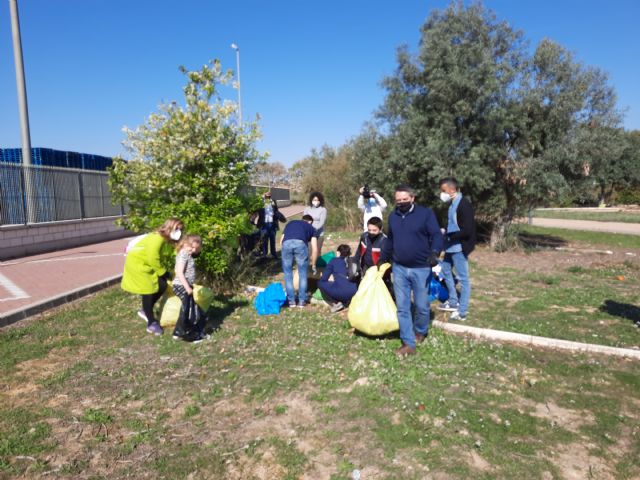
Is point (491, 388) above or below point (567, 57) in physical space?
below

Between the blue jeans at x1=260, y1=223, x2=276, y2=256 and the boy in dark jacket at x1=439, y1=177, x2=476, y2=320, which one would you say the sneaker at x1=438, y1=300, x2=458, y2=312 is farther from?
the blue jeans at x1=260, y1=223, x2=276, y2=256

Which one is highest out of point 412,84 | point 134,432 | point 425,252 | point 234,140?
point 412,84

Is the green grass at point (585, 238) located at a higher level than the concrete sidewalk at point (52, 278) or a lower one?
lower

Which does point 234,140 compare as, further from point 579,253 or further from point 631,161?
point 631,161

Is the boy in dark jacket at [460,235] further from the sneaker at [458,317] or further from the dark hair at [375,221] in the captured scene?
the dark hair at [375,221]

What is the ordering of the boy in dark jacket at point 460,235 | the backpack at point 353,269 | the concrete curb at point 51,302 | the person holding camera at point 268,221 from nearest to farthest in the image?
the boy in dark jacket at point 460,235 < the concrete curb at point 51,302 < the backpack at point 353,269 < the person holding camera at point 268,221

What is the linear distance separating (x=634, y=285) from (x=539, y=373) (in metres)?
5.55

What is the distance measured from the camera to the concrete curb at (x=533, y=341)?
499 cm

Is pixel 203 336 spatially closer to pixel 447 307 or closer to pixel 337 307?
pixel 337 307

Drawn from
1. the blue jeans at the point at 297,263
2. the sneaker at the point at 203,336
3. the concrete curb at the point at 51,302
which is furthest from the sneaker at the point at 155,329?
the concrete curb at the point at 51,302

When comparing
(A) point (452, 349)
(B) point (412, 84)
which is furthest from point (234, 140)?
(B) point (412, 84)

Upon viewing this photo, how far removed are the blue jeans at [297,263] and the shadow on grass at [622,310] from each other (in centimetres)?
451

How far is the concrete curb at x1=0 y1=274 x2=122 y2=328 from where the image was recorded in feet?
20.2

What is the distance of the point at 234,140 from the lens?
307 inches
